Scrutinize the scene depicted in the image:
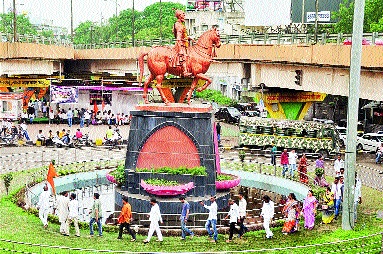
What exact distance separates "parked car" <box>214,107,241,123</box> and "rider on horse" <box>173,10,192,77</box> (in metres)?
30.3

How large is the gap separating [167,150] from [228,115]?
32.2 m

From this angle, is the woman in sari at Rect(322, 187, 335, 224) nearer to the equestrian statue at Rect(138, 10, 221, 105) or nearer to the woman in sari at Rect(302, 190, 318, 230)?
the woman in sari at Rect(302, 190, 318, 230)

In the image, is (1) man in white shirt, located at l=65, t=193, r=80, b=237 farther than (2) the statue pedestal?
No

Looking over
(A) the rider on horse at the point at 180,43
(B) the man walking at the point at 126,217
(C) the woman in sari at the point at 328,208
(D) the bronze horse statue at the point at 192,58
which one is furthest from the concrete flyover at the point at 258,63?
(B) the man walking at the point at 126,217

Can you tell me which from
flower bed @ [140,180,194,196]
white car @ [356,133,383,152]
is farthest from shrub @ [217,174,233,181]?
white car @ [356,133,383,152]

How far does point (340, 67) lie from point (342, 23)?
26.9 metres

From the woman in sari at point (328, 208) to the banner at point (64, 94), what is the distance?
29.9 meters

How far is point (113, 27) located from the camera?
11700cm

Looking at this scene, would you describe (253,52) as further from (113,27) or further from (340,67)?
(113,27)

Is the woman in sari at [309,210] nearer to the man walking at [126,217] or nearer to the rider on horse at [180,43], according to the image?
the man walking at [126,217]

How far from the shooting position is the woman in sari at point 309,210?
1855cm

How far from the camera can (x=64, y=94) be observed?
4725cm

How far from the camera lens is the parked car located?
176 feet

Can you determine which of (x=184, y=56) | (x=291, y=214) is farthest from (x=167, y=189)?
(x=184, y=56)
